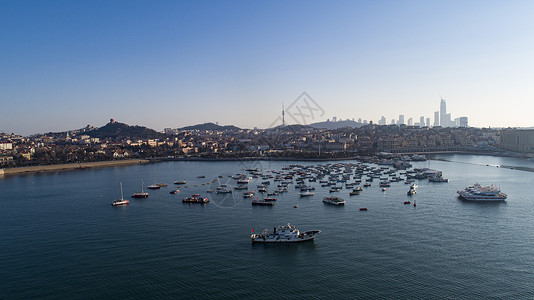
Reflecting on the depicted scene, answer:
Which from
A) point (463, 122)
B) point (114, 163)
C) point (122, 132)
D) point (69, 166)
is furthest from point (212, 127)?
point (69, 166)

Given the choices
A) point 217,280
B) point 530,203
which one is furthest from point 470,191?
point 217,280

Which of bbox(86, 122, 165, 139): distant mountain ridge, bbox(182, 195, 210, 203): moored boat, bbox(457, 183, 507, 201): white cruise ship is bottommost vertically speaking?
bbox(182, 195, 210, 203): moored boat

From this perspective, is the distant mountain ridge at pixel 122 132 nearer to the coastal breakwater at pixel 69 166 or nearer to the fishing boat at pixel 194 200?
the coastal breakwater at pixel 69 166

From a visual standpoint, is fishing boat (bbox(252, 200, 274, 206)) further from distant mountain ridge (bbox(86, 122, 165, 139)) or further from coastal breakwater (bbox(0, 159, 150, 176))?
distant mountain ridge (bbox(86, 122, 165, 139))

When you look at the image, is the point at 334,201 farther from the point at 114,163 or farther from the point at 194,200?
the point at 114,163

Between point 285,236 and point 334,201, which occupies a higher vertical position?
point 334,201

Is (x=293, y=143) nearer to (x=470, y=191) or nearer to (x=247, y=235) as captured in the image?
(x=470, y=191)

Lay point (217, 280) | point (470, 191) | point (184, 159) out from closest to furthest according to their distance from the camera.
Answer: point (217, 280), point (470, 191), point (184, 159)

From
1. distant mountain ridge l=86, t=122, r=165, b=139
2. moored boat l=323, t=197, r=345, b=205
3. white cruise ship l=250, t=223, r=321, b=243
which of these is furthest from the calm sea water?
distant mountain ridge l=86, t=122, r=165, b=139
